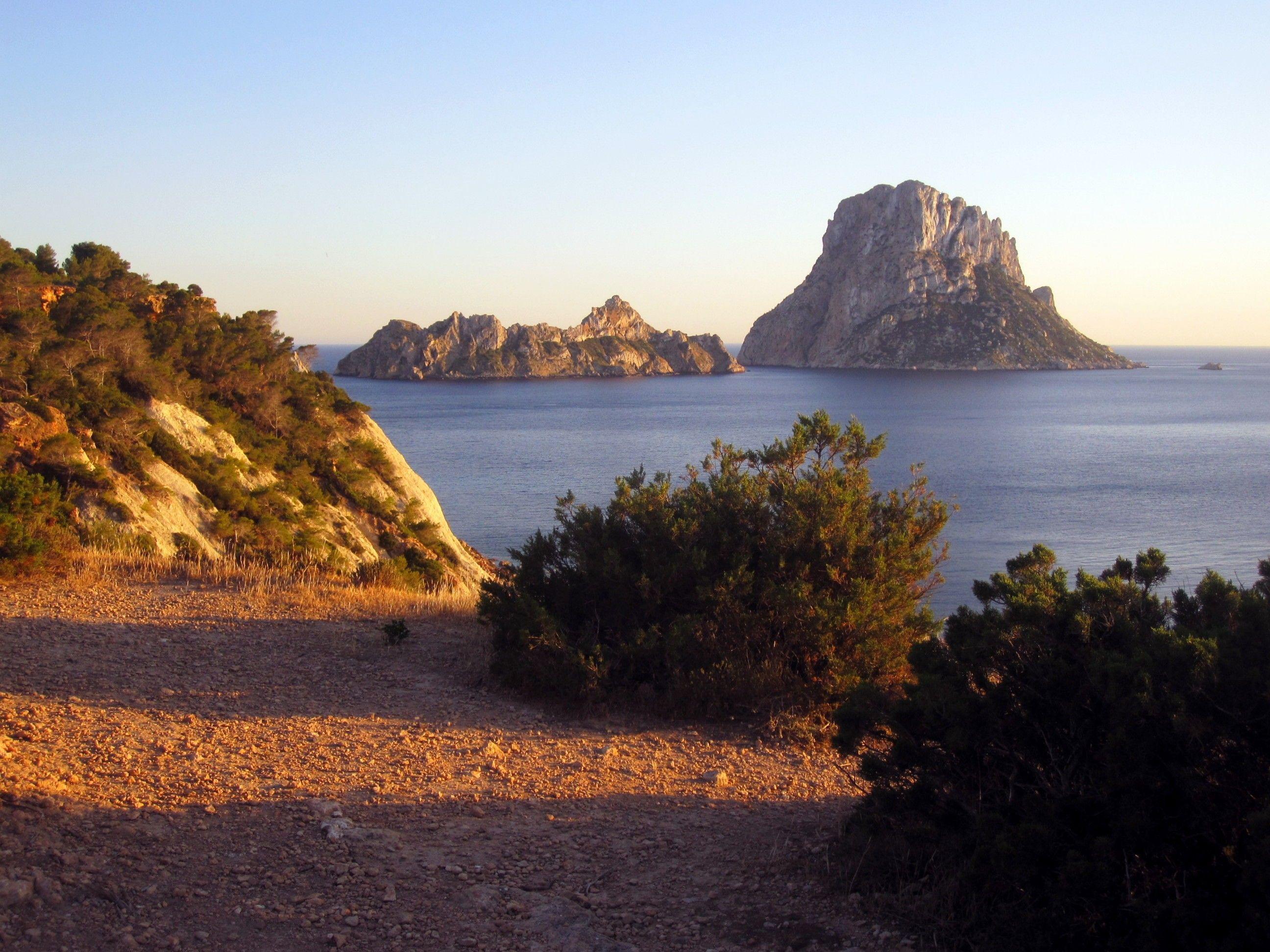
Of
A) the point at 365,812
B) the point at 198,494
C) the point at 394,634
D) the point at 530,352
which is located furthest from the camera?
the point at 530,352

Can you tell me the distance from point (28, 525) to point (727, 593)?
673 cm

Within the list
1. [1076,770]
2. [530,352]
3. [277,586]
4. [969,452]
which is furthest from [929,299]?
[1076,770]

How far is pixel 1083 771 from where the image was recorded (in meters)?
→ 3.28

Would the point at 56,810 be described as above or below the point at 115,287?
below

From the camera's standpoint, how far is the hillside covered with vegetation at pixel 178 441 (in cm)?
1200

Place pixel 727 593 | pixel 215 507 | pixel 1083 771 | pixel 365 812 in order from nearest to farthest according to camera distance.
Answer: pixel 1083 771 < pixel 365 812 < pixel 727 593 < pixel 215 507

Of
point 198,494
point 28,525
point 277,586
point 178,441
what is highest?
point 178,441

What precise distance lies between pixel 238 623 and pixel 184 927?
435cm

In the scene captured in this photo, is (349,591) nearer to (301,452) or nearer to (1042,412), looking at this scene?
(301,452)

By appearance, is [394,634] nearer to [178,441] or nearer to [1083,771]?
[1083,771]

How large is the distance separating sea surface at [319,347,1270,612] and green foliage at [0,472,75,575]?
10.4 meters

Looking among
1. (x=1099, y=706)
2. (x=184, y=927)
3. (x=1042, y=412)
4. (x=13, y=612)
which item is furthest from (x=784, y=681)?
(x=1042, y=412)

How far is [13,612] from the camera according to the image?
7039 millimetres

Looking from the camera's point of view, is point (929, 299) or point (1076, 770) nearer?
point (1076, 770)
